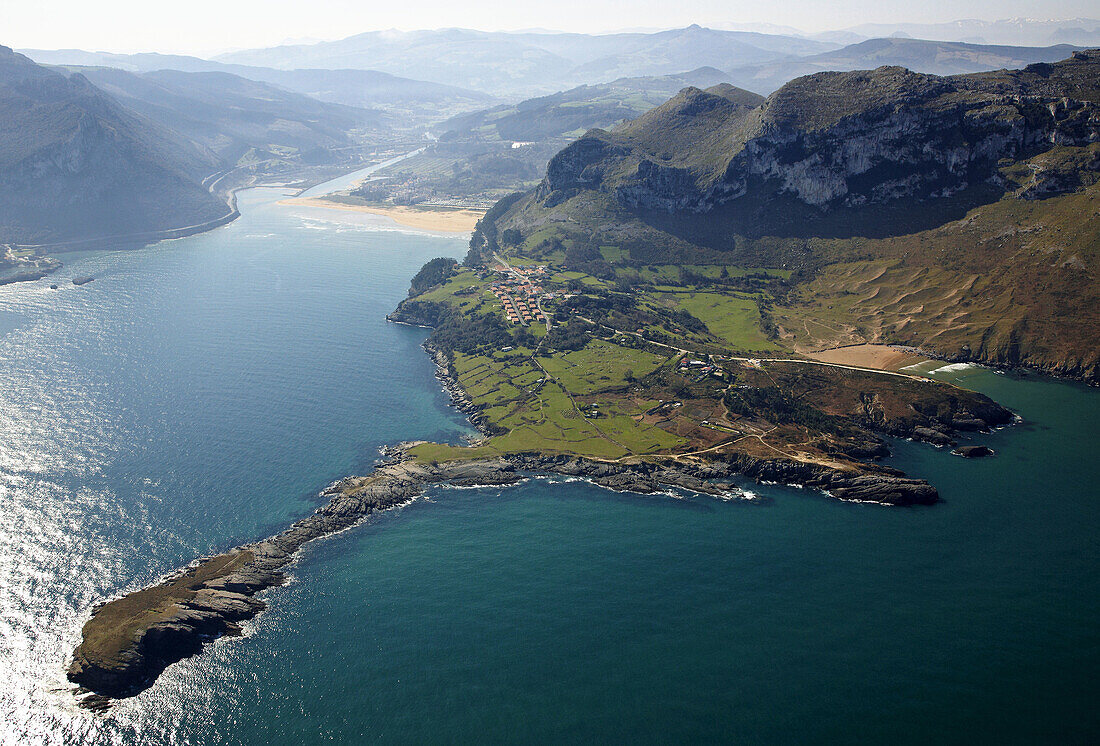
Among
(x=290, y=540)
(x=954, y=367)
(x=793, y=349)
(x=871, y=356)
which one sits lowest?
(x=290, y=540)

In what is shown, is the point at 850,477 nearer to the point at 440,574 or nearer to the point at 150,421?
the point at 440,574

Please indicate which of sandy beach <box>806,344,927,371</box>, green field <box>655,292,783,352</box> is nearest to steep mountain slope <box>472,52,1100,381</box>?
sandy beach <box>806,344,927,371</box>

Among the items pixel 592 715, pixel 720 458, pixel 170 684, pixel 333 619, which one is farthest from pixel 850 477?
pixel 170 684

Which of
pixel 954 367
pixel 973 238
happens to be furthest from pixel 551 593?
pixel 973 238

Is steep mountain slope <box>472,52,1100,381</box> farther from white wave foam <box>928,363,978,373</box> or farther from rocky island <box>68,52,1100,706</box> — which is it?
white wave foam <box>928,363,978,373</box>

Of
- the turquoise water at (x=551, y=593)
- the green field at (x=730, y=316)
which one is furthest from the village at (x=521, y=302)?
the turquoise water at (x=551, y=593)

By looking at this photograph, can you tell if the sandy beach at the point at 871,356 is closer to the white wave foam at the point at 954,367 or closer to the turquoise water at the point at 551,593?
the white wave foam at the point at 954,367

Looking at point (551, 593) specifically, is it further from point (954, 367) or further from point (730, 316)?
point (730, 316)
